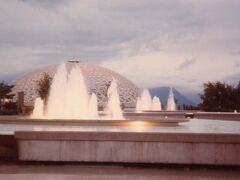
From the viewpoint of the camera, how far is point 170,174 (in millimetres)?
7801

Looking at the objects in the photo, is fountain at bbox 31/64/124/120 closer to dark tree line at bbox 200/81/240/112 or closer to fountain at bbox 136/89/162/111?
dark tree line at bbox 200/81/240/112

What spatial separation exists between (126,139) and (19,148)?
1997 millimetres

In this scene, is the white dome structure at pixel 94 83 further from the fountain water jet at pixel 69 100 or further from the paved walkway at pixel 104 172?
the paved walkway at pixel 104 172

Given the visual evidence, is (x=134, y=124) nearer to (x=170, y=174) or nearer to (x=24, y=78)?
(x=170, y=174)

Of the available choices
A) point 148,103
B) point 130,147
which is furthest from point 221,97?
point 130,147

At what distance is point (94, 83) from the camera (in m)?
90.2

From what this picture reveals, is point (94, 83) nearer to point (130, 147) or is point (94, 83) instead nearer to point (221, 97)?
point (221, 97)

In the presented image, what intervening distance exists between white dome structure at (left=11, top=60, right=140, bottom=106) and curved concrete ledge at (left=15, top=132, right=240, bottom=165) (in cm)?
7455

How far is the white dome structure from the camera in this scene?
3388 inches

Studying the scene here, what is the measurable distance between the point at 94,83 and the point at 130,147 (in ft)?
268

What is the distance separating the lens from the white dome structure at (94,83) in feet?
282

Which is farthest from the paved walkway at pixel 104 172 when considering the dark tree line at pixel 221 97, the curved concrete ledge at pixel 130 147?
the dark tree line at pixel 221 97

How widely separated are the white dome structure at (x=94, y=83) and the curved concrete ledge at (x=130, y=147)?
245 feet

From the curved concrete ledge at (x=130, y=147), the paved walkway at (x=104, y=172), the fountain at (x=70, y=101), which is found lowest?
the paved walkway at (x=104, y=172)
